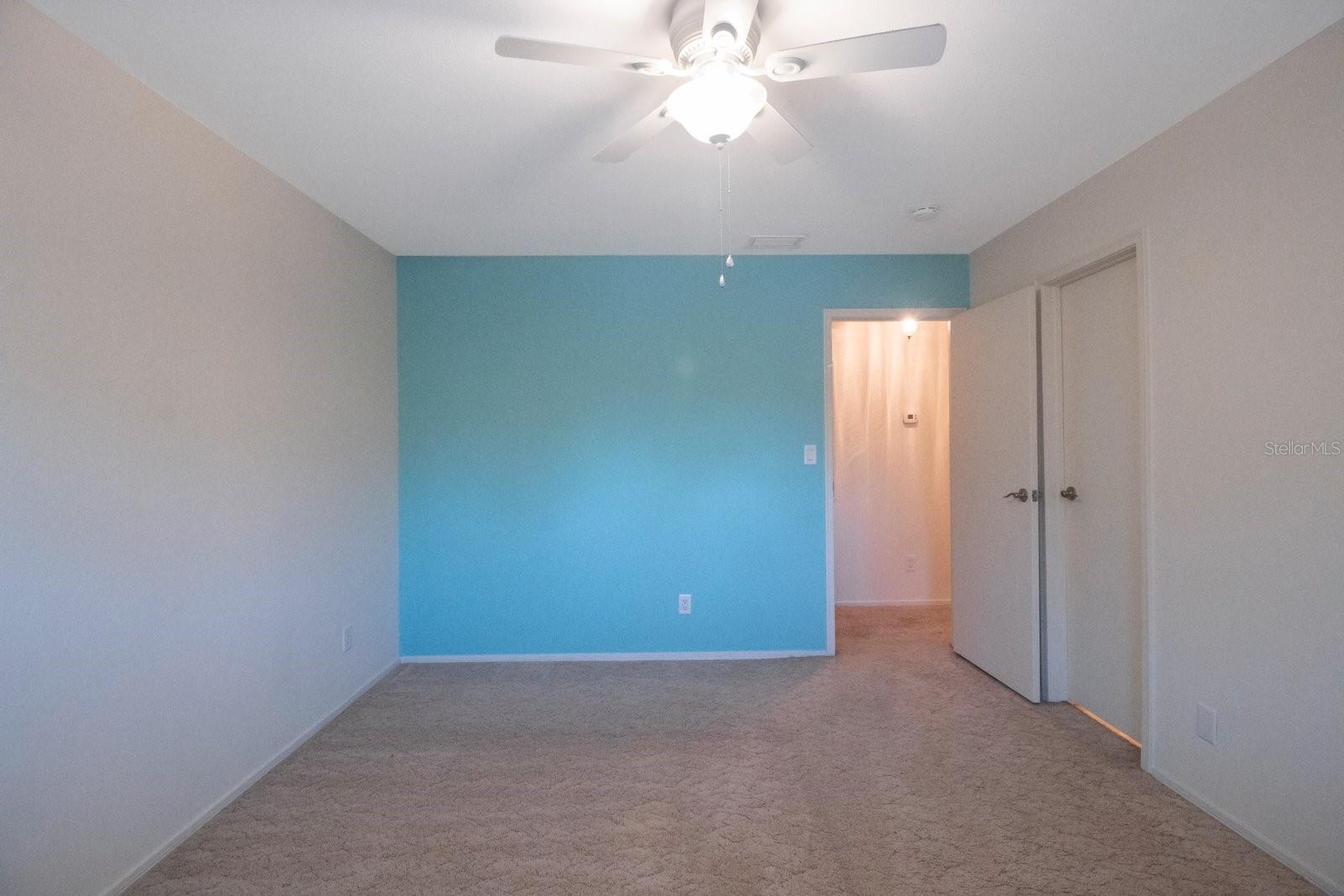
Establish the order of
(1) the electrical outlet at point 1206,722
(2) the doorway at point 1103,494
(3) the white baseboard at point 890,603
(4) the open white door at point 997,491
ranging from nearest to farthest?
1. (1) the electrical outlet at point 1206,722
2. (2) the doorway at point 1103,494
3. (4) the open white door at point 997,491
4. (3) the white baseboard at point 890,603

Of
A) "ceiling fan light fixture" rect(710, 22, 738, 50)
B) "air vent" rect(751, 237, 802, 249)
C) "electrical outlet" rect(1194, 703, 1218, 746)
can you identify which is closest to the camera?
"ceiling fan light fixture" rect(710, 22, 738, 50)

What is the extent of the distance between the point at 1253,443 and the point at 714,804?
2041mm

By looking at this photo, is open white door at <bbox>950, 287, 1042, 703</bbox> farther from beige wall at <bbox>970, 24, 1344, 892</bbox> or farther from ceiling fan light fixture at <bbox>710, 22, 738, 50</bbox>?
ceiling fan light fixture at <bbox>710, 22, 738, 50</bbox>

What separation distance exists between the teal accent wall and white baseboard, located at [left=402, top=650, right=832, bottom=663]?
0.04 metres

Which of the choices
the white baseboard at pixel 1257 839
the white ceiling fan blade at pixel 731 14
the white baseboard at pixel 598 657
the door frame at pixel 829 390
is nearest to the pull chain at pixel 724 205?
the white ceiling fan blade at pixel 731 14

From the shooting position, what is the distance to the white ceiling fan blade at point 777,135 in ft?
5.29

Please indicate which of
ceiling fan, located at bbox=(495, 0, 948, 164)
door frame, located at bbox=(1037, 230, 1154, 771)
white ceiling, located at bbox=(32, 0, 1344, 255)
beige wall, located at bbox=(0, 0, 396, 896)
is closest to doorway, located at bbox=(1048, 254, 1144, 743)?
door frame, located at bbox=(1037, 230, 1154, 771)

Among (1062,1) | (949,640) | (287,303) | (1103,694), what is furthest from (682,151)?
(949,640)

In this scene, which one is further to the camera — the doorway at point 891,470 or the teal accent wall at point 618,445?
the doorway at point 891,470

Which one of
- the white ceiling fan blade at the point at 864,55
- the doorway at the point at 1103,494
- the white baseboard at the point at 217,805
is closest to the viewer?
the white ceiling fan blade at the point at 864,55

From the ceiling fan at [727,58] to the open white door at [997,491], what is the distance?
196 centimetres

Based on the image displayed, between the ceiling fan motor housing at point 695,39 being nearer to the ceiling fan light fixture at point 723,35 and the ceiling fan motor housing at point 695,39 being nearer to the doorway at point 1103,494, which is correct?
the ceiling fan light fixture at point 723,35

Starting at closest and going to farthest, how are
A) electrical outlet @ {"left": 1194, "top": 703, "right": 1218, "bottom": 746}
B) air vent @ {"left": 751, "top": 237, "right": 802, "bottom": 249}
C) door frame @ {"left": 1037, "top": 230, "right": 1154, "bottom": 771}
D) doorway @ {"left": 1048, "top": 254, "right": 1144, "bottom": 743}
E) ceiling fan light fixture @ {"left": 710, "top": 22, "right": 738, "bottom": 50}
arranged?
ceiling fan light fixture @ {"left": 710, "top": 22, "right": 738, "bottom": 50}, electrical outlet @ {"left": 1194, "top": 703, "right": 1218, "bottom": 746}, door frame @ {"left": 1037, "top": 230, "right": 1154, "bottom": 771}, doorway @ {"left": 1048, "top": 254, "right": 1144, "bottom": 743}, air vent @ {"left": 751, "top": 237, "right": 802, "bottom": 249}

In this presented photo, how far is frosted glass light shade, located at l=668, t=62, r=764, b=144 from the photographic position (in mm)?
1421
